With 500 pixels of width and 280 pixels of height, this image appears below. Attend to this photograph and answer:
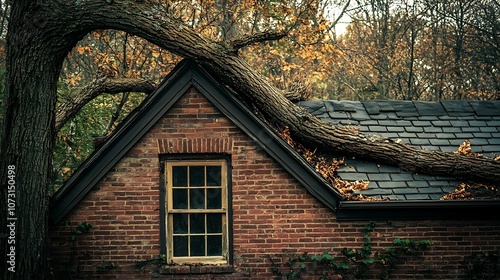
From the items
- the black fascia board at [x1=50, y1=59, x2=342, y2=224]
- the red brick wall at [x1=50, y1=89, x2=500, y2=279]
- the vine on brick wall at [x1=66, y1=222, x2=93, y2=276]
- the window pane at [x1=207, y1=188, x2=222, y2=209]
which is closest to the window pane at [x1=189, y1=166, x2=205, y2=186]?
the window pane at [x1=207, y1=188, x2=222, y2=209]

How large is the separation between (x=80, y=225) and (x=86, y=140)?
20.3 feet

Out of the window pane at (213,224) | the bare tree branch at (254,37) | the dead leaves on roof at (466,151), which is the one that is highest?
the bare tree branch at (254,37)

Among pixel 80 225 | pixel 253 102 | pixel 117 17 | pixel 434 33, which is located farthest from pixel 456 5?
pixel 80 225

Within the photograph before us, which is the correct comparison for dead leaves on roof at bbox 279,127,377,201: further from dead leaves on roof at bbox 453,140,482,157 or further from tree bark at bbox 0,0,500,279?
dead leaves on roof at bbox 453,140,482,157

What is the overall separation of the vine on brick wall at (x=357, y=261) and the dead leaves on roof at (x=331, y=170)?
21.9 inches

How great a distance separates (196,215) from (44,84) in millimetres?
3003

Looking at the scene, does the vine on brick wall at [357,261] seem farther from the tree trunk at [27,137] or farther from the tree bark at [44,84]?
the tree trunk at [27,137]

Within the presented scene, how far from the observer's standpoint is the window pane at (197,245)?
841 cm

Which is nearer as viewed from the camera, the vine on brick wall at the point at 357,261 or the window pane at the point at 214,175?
the vine on brick wall at the point at 357,261

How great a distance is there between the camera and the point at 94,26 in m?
8.27

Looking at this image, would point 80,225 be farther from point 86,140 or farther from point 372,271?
point 86,140

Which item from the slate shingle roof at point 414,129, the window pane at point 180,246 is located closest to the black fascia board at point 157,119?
the slate shingle roof at point 414,129

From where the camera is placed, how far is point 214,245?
8.44 m

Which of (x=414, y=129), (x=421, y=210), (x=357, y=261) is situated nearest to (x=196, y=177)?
(x=357, y=261)
